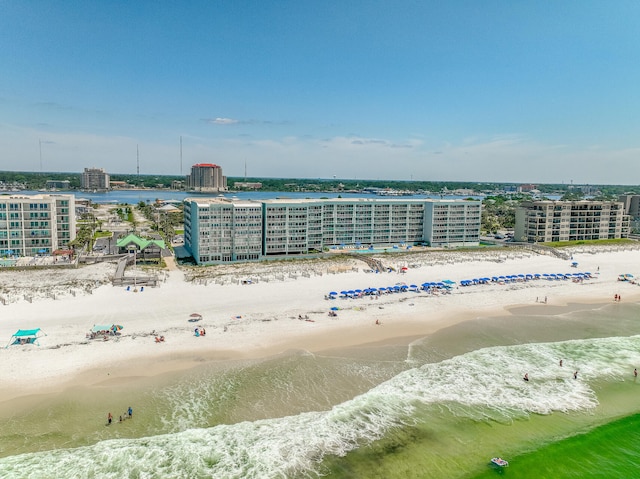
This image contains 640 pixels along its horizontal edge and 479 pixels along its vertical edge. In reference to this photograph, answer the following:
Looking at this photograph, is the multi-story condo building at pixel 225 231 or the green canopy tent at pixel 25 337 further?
the multi-story condo building at pixel 225 231

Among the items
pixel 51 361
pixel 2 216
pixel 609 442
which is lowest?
pixel 609 442

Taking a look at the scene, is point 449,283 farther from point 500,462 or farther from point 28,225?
point 28,225

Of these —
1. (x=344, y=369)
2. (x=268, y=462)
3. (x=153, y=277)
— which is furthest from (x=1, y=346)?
(x=344, y=369)

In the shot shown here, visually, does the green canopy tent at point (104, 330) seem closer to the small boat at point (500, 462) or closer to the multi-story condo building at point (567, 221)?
the small boat at point (500, 462)

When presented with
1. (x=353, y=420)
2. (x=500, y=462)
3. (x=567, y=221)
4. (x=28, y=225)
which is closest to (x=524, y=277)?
(x=567, y=221)

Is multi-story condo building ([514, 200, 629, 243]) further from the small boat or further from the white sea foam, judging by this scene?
the small boat

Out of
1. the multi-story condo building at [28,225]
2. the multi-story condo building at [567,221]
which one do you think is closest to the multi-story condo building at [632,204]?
the multi-story condo building at [567,221]

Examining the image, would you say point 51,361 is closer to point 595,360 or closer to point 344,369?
point 344,369
